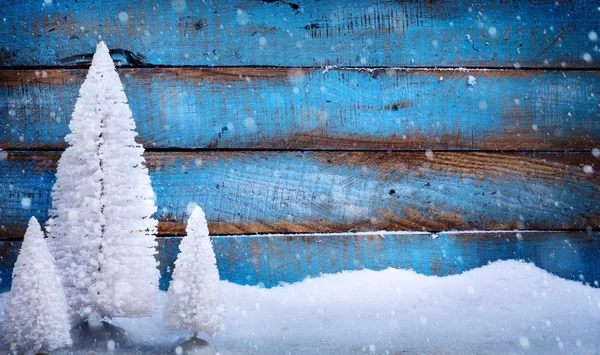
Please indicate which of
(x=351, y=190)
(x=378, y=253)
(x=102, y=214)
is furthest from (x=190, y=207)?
(x=378, y=253)

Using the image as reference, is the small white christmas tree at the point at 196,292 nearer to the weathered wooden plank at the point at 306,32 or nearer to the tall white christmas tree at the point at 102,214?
the tall white christmas tree at the point at 102,214

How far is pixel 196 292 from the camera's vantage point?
6.21ft

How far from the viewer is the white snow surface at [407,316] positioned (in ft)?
6.68

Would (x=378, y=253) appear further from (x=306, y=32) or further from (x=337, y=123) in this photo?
(x=306, y=32)

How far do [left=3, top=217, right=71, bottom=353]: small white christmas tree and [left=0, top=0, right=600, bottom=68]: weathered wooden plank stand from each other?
2.80 feet

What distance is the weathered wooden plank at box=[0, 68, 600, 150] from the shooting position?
2234mm

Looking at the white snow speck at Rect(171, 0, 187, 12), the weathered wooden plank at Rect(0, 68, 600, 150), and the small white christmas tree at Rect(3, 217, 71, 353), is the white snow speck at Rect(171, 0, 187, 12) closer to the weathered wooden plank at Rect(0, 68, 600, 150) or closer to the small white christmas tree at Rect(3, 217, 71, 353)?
the weathered wooden plank at Rect(0, 68, 600, 150)

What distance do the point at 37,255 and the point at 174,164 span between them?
25.7 inches

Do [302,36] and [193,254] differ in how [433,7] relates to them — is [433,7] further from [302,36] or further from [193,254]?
[193,254]

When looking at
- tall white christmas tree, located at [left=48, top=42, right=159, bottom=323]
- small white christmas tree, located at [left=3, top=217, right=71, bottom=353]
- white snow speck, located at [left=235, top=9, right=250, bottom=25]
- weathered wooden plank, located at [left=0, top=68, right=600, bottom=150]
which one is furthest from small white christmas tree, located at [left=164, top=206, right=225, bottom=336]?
white snow speck, located at [left=235, top=9, right=250, bottom=25]

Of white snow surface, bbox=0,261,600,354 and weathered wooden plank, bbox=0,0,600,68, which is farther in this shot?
weathered wooden plank, bbox=0,0,600,68

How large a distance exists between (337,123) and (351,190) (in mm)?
278

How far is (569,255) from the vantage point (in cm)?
243

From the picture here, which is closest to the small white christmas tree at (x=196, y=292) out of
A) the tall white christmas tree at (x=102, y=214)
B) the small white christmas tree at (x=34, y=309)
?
the tall white christmas tree at (x=102, y=214)
